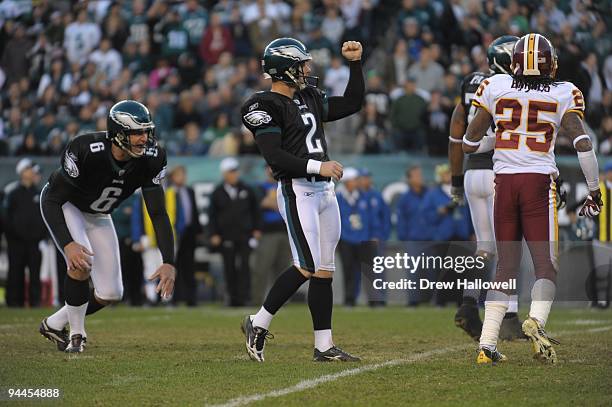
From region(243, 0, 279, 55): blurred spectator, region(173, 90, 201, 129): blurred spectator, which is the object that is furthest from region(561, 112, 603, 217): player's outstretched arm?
region(243, 0, 279, 55): blurred spectator

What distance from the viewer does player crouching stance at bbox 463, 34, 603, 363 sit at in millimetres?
6484

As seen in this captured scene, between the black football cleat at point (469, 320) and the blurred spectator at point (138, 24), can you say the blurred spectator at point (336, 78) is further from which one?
the black football cleat at point (469, 320)

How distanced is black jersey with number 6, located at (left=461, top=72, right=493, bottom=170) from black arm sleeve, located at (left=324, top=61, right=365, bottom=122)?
932 mm

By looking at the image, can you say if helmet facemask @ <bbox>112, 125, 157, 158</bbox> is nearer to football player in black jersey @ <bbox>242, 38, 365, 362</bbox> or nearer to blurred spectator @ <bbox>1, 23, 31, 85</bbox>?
football player in black jersey @ <bbox>242, 38, 365, 362</bbox>

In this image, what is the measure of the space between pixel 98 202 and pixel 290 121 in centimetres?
163

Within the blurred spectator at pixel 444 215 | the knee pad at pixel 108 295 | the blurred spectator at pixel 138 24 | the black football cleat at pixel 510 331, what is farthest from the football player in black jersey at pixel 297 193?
the blurred spectator at pixel 138 24

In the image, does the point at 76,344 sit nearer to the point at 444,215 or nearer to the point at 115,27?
the point at 444,215

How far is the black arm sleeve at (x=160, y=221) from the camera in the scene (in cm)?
716

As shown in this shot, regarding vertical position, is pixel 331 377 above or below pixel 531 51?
below

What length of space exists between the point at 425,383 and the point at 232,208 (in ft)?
28.1

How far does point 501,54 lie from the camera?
7.84m

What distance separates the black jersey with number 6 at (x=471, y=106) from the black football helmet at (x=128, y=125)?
2248mm

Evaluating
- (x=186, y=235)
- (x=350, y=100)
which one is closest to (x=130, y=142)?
(x=350, y=100)

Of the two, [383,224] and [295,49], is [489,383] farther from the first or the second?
[383,224]
